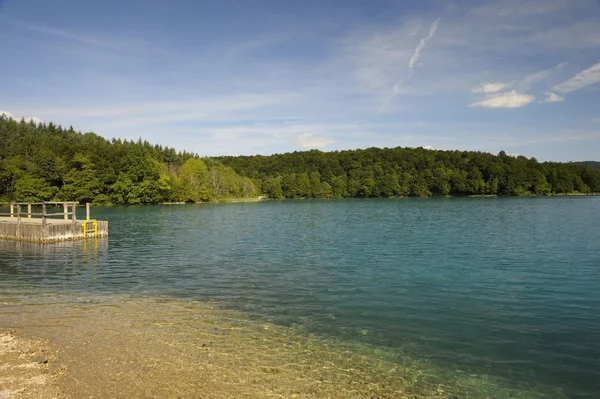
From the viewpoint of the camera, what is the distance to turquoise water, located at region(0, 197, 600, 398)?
433 inches

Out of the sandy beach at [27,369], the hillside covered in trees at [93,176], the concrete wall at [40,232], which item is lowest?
the sandy beach at [27,369]

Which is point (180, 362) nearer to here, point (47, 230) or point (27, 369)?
point (27, 369)

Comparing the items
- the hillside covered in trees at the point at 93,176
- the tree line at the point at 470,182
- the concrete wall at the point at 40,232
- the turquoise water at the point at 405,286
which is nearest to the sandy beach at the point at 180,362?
the turquoise water at the point at 405,286

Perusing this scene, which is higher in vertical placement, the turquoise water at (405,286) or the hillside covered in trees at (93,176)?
the hillside covered in trees at (93,176)

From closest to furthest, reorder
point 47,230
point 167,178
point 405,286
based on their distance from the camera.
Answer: point 405,286, point 47,230, point 167,178

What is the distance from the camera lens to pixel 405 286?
60.2 ft

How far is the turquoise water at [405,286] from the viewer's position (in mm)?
11008

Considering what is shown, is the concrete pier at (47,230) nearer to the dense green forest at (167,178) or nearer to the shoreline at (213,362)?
the shoreline at (213,362)

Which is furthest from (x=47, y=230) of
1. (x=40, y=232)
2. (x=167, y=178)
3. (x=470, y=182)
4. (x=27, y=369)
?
(x=470, y=182)

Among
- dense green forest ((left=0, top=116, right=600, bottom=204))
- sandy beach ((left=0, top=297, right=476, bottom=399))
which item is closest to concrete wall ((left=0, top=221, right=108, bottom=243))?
sandy beach ((left=0, top=297, right=476, bottom=399))

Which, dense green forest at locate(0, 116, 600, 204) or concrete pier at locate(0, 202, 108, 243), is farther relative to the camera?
dense green forest at locate(0, 116, 600, 204)

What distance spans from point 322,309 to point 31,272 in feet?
55.4

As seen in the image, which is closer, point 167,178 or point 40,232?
point 40,232

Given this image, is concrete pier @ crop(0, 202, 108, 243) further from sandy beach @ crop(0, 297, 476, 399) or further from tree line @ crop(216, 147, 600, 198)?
tree line @ crop(216, 147, 600, 198)
